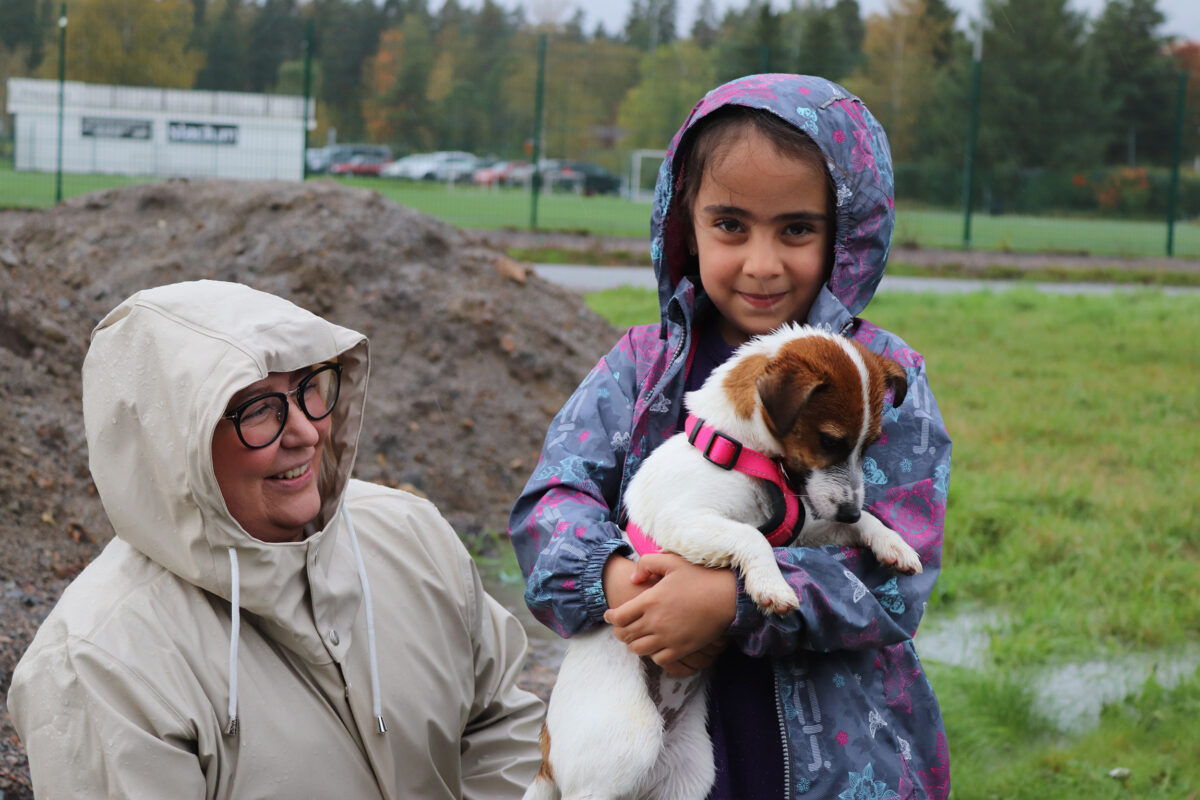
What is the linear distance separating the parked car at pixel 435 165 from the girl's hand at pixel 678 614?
2353cm

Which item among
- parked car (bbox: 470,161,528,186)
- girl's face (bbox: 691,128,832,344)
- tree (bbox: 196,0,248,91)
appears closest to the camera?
girl's face (bbox: 691,128,832,344)

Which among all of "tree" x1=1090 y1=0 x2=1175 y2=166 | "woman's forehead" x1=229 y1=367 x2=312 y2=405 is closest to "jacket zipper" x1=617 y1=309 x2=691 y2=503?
"woman's forehead" x1=229 y1=367 x2=312 y2=405

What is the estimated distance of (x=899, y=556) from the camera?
7.72ft

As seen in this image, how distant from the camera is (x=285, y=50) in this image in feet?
76.3

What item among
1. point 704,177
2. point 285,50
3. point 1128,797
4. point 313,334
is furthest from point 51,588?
point 285,50

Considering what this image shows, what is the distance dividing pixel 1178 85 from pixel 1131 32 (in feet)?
42.7

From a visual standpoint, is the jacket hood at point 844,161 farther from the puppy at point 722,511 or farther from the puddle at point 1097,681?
the puddle at point 1097,681

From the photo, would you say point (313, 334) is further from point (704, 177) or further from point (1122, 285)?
point (1122, 285)

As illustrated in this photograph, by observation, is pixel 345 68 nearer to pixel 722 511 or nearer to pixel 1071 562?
pixel 1071 562

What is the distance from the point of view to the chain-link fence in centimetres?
2245

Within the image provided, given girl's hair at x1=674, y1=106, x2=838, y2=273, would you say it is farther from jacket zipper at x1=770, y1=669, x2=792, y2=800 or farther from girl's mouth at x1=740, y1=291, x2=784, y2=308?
jacket zipper at x1=770, y1=669, x2=792, y2=800

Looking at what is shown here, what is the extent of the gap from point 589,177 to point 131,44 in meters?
10.2

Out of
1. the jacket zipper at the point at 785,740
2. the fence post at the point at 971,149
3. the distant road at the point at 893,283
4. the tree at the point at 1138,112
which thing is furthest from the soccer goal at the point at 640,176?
the jacket zipper at the point at 785,740

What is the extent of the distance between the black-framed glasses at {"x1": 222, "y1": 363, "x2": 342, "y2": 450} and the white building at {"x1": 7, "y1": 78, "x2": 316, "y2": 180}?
20.2m
